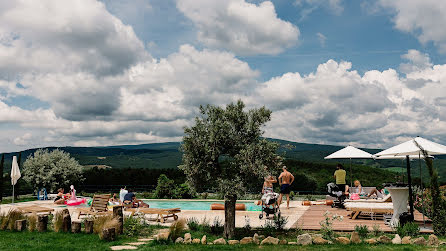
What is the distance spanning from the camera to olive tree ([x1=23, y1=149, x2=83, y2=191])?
24656 millimetres

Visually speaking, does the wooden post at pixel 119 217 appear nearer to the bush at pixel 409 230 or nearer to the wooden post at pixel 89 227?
the wooden post at pixel 89 227

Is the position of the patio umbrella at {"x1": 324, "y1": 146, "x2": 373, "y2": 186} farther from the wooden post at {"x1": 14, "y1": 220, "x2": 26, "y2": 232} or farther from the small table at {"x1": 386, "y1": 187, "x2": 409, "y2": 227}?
the wooden post at {"x1": 14, "y1": 220, "x2": 26, "y2": 232}

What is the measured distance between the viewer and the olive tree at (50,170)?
80.9 feet

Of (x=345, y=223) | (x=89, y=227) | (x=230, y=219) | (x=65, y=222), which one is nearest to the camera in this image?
(x=230, y=219)

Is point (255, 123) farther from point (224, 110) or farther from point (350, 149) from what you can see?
point (350, 149)

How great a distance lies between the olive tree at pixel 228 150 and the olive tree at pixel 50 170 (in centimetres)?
1924

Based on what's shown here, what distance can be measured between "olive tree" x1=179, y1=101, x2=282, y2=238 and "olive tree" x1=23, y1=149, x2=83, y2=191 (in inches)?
757

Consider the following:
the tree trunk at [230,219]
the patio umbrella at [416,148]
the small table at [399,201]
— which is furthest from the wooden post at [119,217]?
the patio umbrella at [416,148]

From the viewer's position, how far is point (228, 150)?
9.05 metres

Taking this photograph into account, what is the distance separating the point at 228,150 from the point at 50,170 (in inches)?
789

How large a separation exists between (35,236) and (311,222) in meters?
7.70

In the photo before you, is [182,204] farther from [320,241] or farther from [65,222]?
[320,241]

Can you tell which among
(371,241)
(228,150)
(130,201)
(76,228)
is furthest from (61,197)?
(371,241)

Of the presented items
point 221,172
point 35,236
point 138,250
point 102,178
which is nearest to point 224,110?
point 221,172
